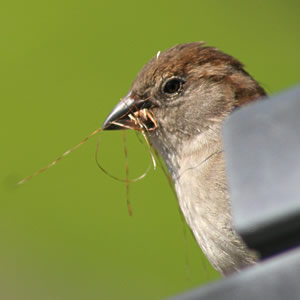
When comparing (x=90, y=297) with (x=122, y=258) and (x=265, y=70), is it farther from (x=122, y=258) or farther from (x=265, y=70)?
(x=265, y=70)

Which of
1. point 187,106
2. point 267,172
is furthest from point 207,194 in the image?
point 267,172

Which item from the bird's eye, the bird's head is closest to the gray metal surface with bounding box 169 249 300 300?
the bird's head

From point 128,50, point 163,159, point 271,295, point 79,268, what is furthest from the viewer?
point 128,50

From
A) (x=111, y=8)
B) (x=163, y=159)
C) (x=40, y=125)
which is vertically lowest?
(x=163, y=159)

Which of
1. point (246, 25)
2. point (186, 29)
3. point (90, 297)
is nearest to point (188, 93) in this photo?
point (90, 297)

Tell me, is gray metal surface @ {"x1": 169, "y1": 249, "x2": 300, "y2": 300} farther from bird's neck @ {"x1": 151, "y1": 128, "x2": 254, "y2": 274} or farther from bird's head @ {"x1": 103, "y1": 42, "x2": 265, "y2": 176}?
bird's head @ {"x1": 103, "y1": 42, "x2": 265, "y2": 176}

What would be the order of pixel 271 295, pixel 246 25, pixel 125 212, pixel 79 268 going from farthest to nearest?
1. pixel 246 25
2. pixel 79 268
3. pixel 125 212
4. pixel 271 295

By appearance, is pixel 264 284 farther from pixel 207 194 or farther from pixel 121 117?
pixel 121 117
